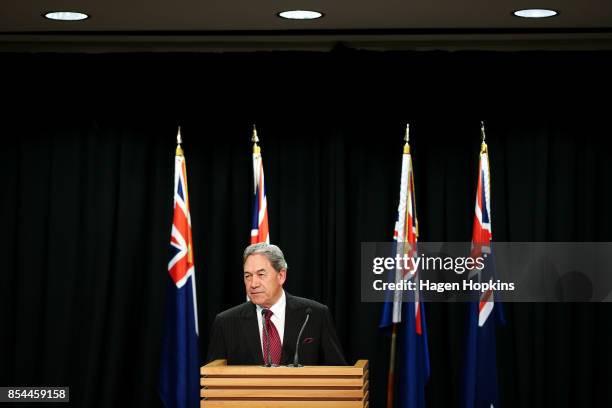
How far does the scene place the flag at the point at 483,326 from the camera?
6473mm

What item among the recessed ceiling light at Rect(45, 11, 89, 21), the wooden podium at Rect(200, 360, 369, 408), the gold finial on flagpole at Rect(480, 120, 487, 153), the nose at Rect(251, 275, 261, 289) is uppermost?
the recessed ceiling light at Rect(45, 11, 89, 21)

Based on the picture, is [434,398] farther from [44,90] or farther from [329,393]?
[44,90]

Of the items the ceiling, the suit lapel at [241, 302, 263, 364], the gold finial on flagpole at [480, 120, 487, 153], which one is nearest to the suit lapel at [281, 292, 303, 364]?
the suit lapel at [241, 302, 263, 364]

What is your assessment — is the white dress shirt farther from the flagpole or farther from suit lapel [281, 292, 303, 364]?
the flagpole

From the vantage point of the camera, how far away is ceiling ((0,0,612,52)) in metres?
5.90

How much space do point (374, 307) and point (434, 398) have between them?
731mm

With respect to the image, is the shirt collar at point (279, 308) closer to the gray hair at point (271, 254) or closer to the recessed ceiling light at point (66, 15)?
the gray hair at point (271, 254)

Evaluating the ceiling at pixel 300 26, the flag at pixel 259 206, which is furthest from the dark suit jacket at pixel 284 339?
the ceiling at pixel 300 26

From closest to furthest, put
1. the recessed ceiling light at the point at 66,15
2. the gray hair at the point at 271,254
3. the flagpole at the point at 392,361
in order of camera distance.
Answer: the gray hair at the point at 271,254 < the recessed ceiling light at the point at 66,15 < the flagpole at the point at 392,361

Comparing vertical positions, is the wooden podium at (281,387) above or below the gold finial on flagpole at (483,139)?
below

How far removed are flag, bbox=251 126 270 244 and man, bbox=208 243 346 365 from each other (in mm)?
1276

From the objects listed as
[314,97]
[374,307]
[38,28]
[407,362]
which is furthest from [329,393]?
[38,28]

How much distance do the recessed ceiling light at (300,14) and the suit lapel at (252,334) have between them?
6.30 ft

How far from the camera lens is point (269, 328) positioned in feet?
17.1
